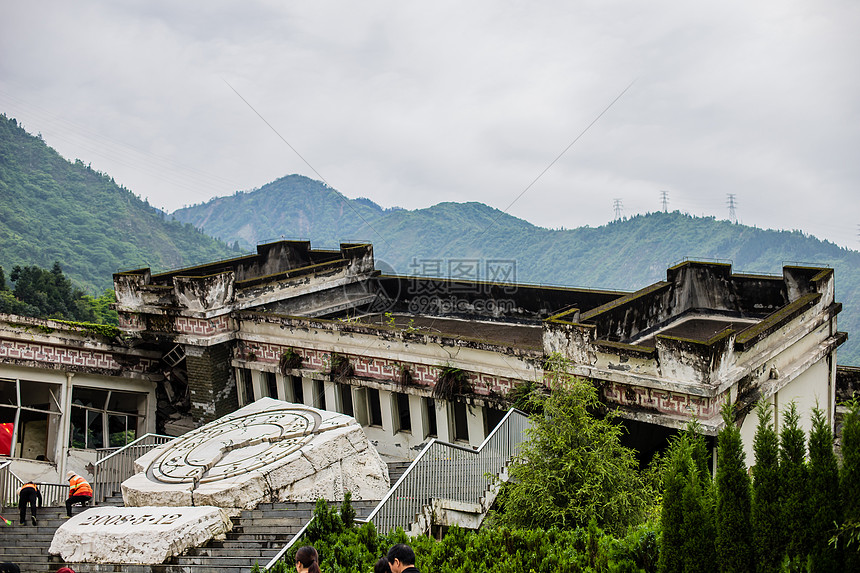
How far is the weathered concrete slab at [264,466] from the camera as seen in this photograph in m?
13.8

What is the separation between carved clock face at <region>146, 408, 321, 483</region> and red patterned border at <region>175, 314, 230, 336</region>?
193 inches

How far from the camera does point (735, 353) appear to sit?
15.4 m

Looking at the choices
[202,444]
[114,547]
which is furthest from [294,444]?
[114,547]

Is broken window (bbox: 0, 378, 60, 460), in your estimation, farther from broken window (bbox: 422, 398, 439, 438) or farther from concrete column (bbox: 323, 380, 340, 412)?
broken window (bbox: 422, 398, 439, 438)

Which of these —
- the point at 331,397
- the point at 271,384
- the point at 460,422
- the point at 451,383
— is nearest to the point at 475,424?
the point at 460,422

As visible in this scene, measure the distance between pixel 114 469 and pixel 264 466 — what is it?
4.73 metres

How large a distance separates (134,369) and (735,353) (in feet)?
57.9

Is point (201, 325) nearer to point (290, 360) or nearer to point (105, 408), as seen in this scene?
point (290, 360)

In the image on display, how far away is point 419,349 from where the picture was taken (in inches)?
750

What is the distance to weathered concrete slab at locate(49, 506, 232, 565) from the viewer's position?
12125mm

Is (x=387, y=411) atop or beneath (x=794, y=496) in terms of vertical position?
atop

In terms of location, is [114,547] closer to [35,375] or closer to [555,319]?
[555,319]

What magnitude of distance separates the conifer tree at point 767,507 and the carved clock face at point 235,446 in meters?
8.67

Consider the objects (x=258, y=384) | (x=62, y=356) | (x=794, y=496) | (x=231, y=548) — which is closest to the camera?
(x=794, y=496)
